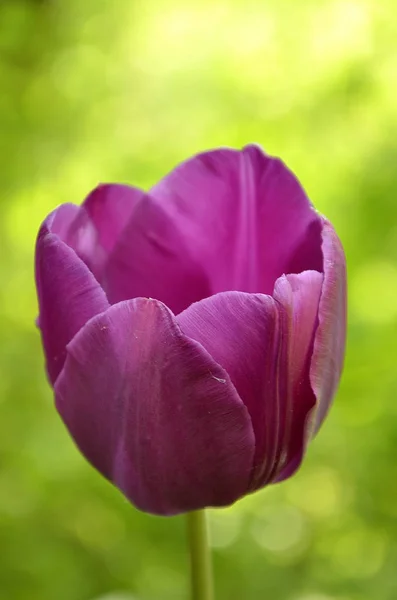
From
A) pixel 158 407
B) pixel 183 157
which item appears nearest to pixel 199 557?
pixel 158 407

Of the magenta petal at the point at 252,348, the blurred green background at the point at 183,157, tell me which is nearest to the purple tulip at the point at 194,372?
the magenta petal at the point at 252,348

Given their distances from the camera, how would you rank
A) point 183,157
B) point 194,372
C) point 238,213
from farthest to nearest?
point 183,157, point 238,213, point 194,372

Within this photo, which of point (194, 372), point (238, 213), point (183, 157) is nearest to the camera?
point (194, 372)

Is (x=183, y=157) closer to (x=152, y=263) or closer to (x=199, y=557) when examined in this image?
(x=152, y=263)

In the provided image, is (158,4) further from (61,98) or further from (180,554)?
(180,554)

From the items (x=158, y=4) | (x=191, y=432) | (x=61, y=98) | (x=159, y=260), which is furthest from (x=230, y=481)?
(x=158, y=4)

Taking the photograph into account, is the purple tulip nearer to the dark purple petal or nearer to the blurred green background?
the dark purple petal

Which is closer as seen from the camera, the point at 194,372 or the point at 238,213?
the point at 194,372
